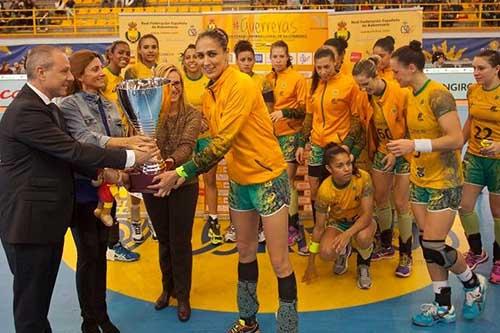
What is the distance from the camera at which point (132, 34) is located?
271 inches

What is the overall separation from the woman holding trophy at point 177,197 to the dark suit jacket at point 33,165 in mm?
915

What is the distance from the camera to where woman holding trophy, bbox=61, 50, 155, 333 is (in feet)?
10.6

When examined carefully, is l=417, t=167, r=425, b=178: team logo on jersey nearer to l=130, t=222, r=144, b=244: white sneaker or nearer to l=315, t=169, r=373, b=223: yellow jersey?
l=315, t=169, r=373, b=223: yellow jersey

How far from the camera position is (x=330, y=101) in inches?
187

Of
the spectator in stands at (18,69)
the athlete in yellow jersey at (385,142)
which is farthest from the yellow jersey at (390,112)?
the spectator in stands at (18,69)

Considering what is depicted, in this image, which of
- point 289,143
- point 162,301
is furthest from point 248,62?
point 162,301

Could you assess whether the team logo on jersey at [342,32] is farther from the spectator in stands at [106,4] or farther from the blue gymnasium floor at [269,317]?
the spectator in stands at [106,4]

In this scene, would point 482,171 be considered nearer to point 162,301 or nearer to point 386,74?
point 386,74

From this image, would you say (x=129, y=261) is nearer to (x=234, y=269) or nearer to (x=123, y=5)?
(x=234, y=269)

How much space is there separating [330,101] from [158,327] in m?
2.24

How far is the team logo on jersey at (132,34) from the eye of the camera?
6.84 m

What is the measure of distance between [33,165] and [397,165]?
2861mm

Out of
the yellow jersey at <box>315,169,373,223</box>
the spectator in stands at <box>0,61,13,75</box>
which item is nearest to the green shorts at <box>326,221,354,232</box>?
the yellow jersey at <box>315,169,373,223</box>

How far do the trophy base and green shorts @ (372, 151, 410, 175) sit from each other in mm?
2142
